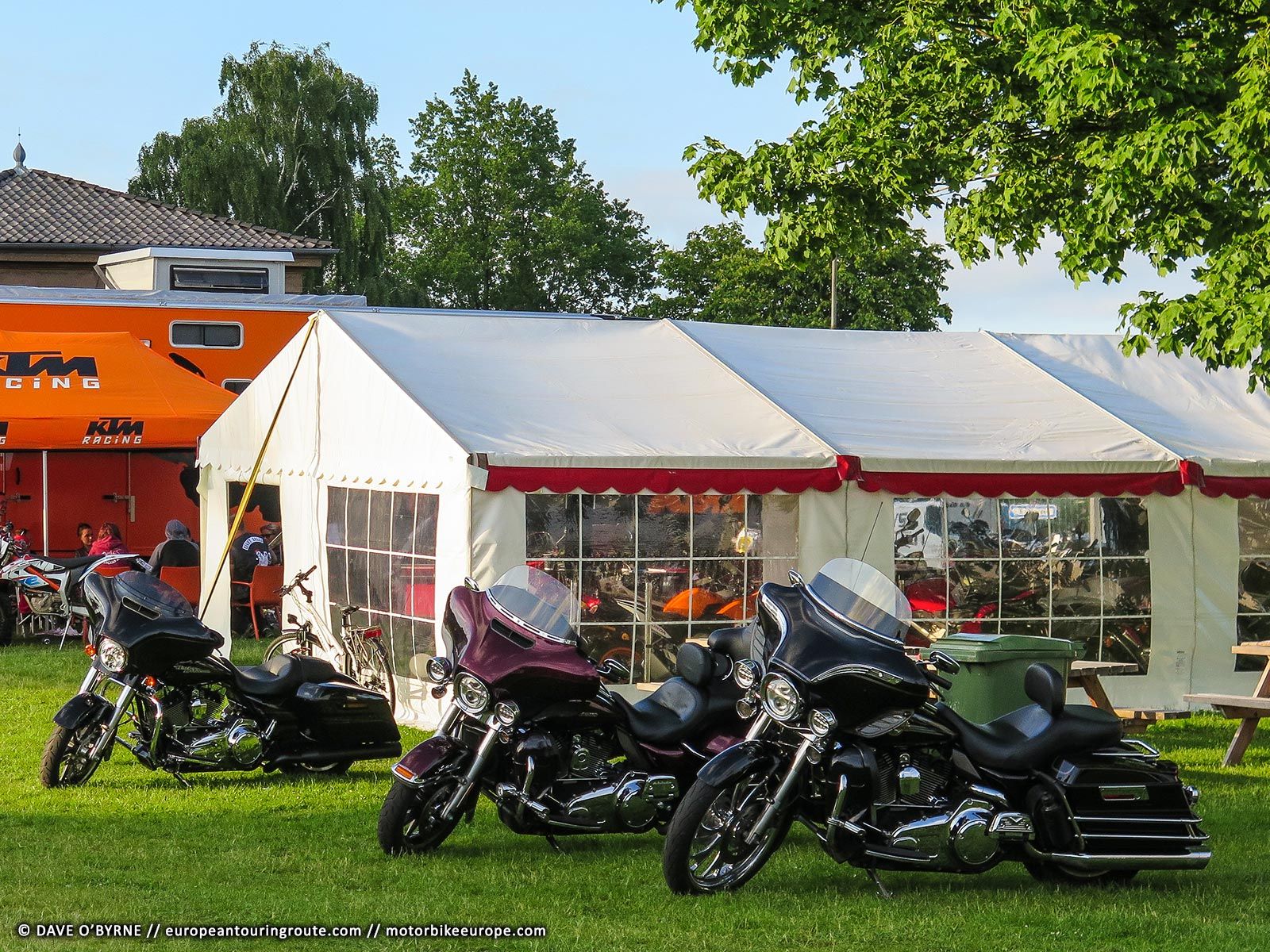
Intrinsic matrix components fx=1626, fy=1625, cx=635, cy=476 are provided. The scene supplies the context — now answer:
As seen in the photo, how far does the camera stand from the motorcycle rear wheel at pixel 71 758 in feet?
26.1

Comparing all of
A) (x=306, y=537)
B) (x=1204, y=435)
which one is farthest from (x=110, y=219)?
(x=1204, y=435)

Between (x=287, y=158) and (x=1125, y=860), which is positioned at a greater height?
(x=287, y=158)

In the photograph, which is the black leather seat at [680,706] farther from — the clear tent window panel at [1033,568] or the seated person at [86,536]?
the seated person at [86,536]

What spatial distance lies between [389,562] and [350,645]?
2.31ft

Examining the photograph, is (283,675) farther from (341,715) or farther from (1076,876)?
(1076,876)

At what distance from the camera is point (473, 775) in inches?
245

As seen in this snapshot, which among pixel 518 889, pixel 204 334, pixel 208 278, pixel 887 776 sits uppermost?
pixel 208 278

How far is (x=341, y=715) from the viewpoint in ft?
27.6

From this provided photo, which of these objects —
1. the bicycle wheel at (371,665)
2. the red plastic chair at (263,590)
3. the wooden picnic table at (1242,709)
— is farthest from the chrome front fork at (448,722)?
the red plastic chair at (263,590)

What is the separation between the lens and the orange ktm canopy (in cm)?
1566

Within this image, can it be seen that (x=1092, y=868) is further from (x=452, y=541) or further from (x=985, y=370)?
(x=985, y=370)

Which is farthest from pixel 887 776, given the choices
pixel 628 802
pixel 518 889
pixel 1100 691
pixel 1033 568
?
pixel 1033 568

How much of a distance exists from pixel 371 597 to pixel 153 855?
14.2 feet

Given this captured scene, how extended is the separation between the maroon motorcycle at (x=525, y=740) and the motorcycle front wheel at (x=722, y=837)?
0.63 meters
